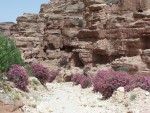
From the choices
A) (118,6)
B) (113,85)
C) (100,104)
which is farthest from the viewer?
(118,6)

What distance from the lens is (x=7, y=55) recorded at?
20688 millimetres

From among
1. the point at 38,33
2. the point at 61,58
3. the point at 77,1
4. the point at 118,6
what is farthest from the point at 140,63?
the point at 38,33

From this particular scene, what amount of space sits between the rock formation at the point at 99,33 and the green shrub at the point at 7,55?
35.8 feet

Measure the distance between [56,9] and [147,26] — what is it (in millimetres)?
24613

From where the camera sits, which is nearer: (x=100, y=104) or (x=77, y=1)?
(x=100, y=104)

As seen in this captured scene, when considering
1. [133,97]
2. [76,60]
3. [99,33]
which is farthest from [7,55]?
[76,60]

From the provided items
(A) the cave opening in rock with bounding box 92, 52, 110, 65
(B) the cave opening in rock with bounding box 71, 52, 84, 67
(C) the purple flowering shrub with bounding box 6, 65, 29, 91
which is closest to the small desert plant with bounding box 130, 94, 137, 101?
(C) the purple flowering shrub with bounding box 6, 65, 29, 91

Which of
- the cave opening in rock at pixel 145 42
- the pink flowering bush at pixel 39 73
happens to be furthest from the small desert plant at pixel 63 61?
the pink flowering bush at pixel 39 73

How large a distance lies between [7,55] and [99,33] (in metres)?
16.5

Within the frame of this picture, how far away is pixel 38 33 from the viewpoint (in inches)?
2586

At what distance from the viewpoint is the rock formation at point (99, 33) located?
31.4 m

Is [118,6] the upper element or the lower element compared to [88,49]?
upper

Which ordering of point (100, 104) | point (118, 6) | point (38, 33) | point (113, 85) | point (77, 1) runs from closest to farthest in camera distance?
point (100, 104), point (113, 85), point (118, 6), point (77, 1), point (38, 33)

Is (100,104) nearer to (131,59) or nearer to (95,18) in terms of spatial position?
(131,59)
